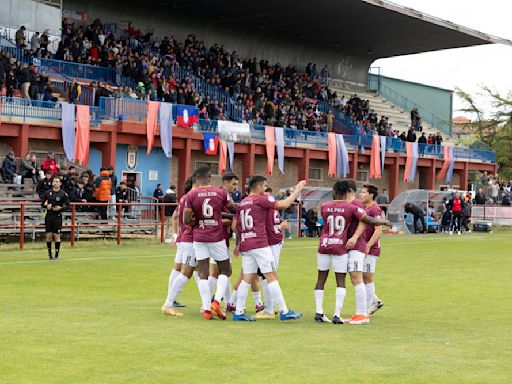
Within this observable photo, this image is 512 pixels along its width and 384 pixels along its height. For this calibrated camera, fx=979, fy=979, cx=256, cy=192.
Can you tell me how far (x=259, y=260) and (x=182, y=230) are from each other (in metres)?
1.54

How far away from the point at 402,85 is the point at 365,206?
58844 millimetres

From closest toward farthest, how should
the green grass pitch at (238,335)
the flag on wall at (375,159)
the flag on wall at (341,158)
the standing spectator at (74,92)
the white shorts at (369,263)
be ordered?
the green grass pitch at (238,335) < the white shorts at (369,263) < the standing spectator at (74,92) < the flag on wall at (341,158) < the flag on wall at (375,159)

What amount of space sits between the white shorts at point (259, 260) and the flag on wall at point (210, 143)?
2889 centimetres

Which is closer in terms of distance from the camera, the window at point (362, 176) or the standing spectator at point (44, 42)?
the standing spectator at point (44, 42)

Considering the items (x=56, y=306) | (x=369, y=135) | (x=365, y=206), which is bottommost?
(x=56, y=306)

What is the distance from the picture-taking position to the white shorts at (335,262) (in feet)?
40.0

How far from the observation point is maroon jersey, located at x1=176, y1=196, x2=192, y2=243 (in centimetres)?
1298

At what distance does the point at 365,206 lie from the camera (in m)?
13.2

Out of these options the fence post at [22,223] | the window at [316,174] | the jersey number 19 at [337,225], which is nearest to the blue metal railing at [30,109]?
the fence post at [22,223]

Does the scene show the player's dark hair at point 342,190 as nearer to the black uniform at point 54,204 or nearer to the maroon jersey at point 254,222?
the maroon jersey at point 254,222

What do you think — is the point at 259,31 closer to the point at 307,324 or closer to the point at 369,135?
the point at 369,135

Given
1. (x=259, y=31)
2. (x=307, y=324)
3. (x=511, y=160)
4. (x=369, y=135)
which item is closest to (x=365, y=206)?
(x=307, y=324)

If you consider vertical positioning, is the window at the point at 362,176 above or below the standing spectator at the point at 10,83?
below

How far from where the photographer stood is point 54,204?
21.4 m
